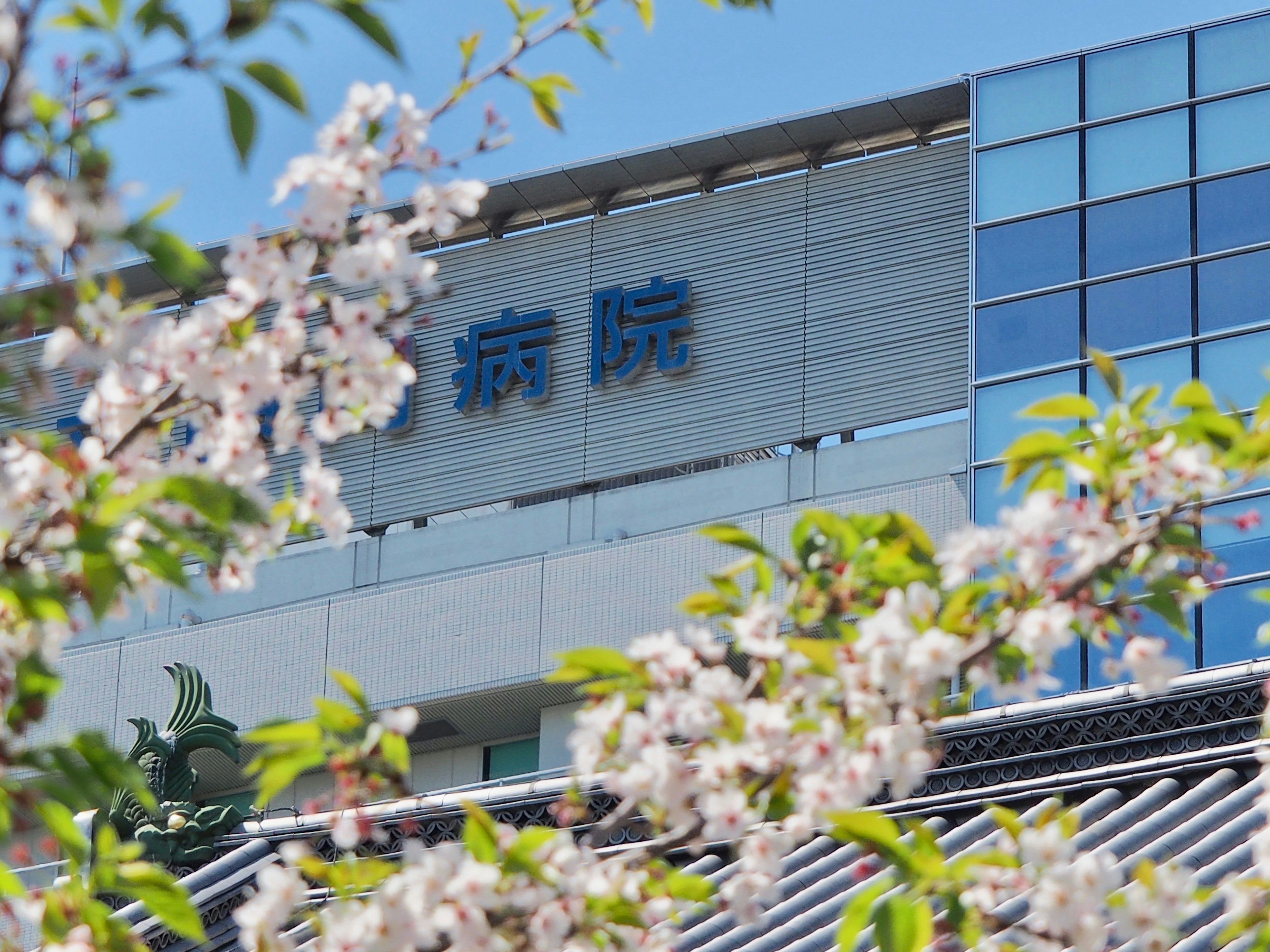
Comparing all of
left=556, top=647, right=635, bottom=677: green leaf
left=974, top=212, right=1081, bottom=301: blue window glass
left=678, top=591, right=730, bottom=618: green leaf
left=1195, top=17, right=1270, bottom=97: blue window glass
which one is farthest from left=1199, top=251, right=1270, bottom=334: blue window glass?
left=556, top=647, right=635, bottom=677: green leaf

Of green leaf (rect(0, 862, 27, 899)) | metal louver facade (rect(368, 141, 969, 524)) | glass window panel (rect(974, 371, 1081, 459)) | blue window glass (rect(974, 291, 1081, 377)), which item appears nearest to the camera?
green leaf (rect(0, 862, 27, 899))

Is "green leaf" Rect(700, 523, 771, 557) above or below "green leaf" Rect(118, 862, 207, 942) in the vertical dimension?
above

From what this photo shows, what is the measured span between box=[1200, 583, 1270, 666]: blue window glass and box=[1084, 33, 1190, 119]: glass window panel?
6.67 meters

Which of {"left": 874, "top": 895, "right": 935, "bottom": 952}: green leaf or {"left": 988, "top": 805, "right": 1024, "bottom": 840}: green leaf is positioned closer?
{"left": 874, "top": 895, "right": 935, "bottom": 952}: green leaf

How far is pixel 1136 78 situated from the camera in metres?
26.4

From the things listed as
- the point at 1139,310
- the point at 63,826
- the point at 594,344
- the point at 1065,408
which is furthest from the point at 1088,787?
the point at 594,344

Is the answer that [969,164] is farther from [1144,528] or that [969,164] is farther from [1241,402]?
[1144,528]

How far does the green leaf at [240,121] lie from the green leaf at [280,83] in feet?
0.16

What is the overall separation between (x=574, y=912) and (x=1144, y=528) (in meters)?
1.56

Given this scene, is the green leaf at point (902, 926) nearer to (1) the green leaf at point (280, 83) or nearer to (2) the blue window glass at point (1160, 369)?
(1) the green leaf at point (280, 83)

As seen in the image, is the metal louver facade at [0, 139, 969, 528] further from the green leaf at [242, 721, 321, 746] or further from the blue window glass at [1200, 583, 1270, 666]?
the green leaf at [242, 721, 321, 746]

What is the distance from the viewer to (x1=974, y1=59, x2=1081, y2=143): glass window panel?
1053 inches

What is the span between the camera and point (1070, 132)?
87.4 ft

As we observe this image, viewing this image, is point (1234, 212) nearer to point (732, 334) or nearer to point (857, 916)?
point (732, 334)
